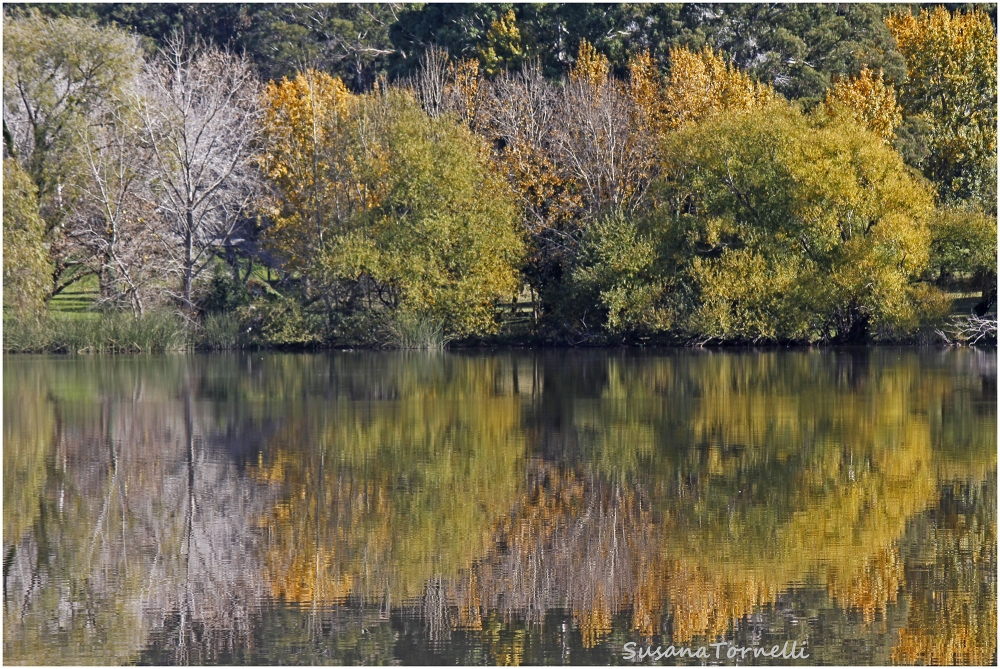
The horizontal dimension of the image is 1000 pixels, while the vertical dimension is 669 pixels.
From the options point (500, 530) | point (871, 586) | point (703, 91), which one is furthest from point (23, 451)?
point (703, 91)

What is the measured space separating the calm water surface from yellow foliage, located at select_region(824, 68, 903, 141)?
2017 centimetres

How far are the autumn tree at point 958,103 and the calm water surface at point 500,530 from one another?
2136cm

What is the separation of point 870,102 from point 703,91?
5.25m

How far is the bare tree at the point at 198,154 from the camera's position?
1645 inches

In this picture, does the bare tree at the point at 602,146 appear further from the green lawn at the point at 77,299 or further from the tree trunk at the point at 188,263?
the green lawn at the point at 77,299

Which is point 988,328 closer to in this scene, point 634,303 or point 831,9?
point 634,303

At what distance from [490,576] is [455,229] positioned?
3175 centimetres

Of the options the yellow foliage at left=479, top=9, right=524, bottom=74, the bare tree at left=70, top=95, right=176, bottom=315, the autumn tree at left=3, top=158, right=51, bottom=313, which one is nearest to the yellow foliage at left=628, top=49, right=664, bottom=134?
the yellow foliage at left=479, top=9, right=524, bottom=74

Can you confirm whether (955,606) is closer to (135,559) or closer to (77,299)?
(135,559)

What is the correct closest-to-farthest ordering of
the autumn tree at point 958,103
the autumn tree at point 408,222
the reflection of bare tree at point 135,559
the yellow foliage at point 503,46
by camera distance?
the reflection of bare tree at point 135,559, the autumn tree at point 408,222, the autumn tree at point 958,103, the yellow foliage at point 503,46

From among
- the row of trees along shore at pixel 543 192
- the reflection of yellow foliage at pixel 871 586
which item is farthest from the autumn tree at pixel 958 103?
the reflection of yellow foliage at pixel 871 586

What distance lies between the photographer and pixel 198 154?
1692 inches

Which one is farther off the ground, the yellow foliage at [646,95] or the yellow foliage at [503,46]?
the yellow foliage at [503,46]

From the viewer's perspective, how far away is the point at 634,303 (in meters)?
39.4
